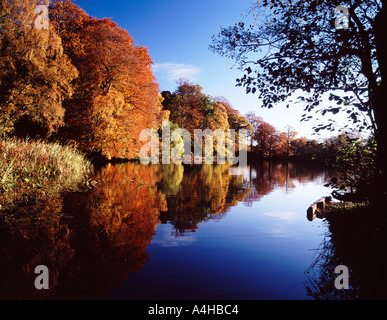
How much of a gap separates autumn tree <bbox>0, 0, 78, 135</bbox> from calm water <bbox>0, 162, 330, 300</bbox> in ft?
32.8

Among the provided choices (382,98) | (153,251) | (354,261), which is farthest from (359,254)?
(153,251)

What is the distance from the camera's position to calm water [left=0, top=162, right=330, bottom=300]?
3150 mm

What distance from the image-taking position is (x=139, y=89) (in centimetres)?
2059

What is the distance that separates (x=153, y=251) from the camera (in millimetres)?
4469

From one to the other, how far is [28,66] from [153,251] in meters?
15.2

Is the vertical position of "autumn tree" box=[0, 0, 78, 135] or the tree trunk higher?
"autumn tree" box=[0, 0, 78, 135]

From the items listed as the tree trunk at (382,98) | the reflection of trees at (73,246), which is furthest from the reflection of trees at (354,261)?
the reflection of trees at (73,246)

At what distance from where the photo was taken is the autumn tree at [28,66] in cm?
1395

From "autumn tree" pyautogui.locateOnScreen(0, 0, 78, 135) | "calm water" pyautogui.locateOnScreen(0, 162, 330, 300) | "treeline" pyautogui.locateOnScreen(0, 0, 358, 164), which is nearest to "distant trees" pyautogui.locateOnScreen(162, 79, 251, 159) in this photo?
"treeline" pyautogui.locateOnScreen(0, 0, 358, 164)

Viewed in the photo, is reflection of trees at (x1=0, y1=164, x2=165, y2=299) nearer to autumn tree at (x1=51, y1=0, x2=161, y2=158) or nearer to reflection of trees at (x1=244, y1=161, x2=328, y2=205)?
reflection of trees at (x1=244, y1=161, x2=328, y2=205)

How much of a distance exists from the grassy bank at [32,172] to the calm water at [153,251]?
116 cm

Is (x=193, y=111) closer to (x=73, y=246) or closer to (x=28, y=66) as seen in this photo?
(x=28, y=66)
